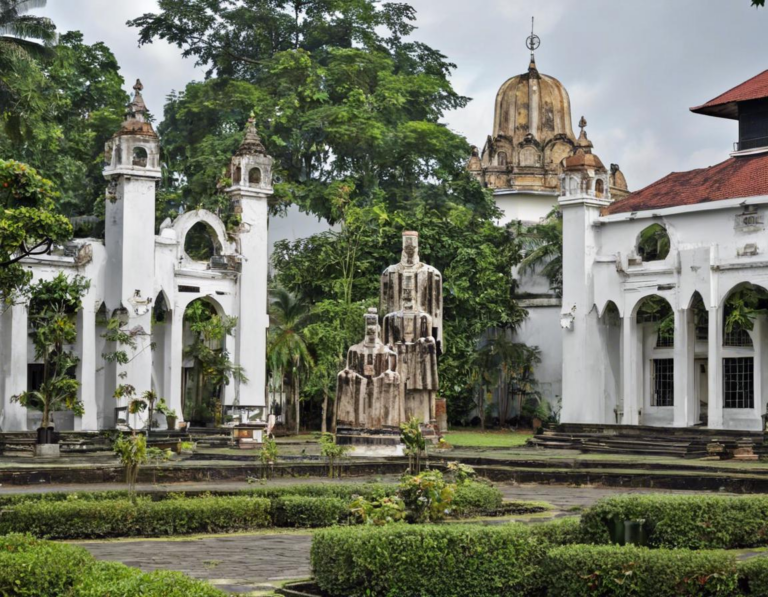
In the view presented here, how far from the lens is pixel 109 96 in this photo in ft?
145

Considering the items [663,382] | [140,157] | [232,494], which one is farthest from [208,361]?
[232,494]

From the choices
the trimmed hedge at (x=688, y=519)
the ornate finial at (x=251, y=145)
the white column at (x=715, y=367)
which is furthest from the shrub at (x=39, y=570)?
the white column at (x=715, y=367)

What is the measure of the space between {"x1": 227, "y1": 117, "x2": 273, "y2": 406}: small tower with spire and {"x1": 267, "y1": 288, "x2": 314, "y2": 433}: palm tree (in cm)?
338

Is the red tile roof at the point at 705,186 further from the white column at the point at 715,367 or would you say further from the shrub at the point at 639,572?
the shrub at the point at 639,572

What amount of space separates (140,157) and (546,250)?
53.6 ft

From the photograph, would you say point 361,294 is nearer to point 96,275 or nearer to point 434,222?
point 434,222

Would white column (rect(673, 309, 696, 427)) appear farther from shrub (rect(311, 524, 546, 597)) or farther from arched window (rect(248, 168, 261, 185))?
shrub (rect(311, 524, 546, 597))

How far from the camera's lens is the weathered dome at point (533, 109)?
56000mm

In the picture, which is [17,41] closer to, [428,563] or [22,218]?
[22,218]

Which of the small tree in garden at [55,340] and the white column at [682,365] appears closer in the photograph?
the small tree in garden at [55,340]

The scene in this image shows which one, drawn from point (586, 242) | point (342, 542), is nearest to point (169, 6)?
point (586, 242)

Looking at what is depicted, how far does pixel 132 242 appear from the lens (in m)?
30.8

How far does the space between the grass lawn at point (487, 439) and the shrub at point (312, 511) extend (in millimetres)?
14944

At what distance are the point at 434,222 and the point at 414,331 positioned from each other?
41.3 feet
